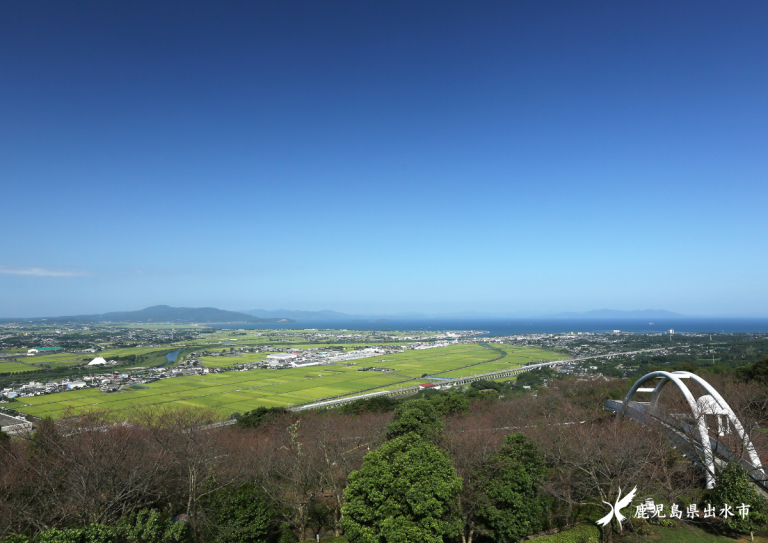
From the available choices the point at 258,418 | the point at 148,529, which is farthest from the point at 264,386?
the point at 148,529

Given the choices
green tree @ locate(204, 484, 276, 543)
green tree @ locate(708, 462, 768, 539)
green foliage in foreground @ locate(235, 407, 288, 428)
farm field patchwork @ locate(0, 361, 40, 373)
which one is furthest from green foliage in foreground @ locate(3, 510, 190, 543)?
farm field patchwork @ locate(0, 361, 40, 373)

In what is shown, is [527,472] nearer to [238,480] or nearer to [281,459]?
[281,459]

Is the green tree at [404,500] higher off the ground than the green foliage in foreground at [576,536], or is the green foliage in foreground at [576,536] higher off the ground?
the green tree at [404,500]

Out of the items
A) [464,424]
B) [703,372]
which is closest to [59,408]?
[464,424]

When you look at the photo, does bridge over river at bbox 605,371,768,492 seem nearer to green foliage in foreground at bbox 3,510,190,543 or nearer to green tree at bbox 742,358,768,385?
green tree at bbox 742,358,768,385

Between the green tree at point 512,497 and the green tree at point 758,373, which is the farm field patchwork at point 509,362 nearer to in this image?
the green tree at point 758,373

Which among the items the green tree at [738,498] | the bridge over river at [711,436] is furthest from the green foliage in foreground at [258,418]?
the green tree at [738,498]
